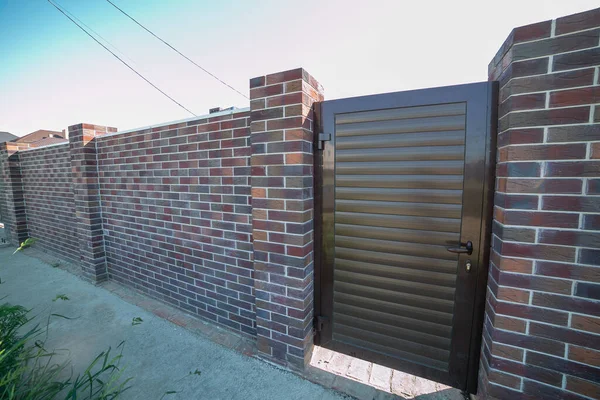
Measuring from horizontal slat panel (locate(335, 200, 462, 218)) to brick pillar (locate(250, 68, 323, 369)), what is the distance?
1.02ft

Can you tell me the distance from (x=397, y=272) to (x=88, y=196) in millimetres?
4225

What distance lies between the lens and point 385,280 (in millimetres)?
1812

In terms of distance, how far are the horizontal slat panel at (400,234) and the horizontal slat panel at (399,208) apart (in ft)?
0.42

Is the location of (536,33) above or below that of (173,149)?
above

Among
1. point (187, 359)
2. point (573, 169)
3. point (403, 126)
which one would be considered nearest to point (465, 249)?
point (573, 169)

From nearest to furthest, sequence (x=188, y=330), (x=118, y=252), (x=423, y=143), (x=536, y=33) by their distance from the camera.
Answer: (x=536, y=33)
(x=423, y=143)
(x=188, y=330)
(x=118, y=252)

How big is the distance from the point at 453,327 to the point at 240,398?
5.31ft

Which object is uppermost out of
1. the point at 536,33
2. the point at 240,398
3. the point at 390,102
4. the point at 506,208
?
the point at 536,33

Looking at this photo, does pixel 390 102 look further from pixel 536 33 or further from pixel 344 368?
pixel 344 368

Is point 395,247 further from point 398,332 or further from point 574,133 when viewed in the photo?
point 574,133

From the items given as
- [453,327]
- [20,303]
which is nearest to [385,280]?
[453,327]

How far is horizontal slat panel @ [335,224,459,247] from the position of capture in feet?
5.33

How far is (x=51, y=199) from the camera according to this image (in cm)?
451

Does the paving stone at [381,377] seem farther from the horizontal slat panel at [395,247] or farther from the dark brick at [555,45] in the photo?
the dark brick at [555,45]
